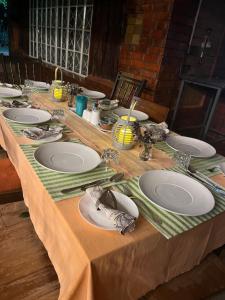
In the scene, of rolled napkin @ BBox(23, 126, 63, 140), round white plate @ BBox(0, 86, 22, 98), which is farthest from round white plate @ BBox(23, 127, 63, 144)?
round white plate @ BBox(0, 86, 22, 98)

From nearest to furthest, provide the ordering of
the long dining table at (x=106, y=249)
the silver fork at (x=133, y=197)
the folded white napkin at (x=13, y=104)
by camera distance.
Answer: the long dining table at (x=106, y=249) → the silver fork at (x=133, y=197) → the folded white napkin at (x=13, y=104)

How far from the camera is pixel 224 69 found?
2994 millimetres

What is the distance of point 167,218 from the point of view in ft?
2.27

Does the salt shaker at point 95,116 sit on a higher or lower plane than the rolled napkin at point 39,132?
higher

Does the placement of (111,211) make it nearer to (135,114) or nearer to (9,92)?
(135,114)

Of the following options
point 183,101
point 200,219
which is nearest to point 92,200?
point 200,219

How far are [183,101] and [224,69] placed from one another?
2.39 feet

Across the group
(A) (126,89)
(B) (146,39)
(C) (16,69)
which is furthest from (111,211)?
(C) (16,69)

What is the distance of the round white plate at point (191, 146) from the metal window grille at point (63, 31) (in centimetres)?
207

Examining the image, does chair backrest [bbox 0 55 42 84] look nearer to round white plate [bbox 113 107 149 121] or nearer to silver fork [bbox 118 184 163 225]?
round white plate [bbox 113 107 149 121]

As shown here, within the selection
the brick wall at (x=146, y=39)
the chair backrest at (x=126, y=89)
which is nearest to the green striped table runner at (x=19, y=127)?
the chair backrest at (x=126, y=89)

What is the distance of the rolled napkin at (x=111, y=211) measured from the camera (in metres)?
0.61

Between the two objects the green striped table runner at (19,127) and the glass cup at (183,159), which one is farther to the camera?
the green striped table runner at (19,127)

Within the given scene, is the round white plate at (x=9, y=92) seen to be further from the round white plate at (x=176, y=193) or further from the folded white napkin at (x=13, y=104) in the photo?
the round white plate at (x=176, y=193)
